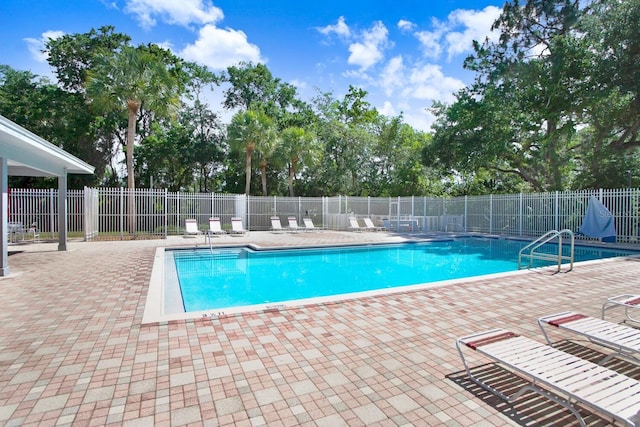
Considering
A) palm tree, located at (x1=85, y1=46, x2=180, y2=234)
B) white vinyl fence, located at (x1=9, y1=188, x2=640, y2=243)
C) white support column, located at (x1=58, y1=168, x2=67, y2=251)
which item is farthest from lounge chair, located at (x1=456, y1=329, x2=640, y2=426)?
palm tree, located at (x1=85, y1=46, x2=180, y2=234)

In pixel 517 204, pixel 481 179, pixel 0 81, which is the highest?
pixel 0 81

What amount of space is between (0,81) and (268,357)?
98.6ft

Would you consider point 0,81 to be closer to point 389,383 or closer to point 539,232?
point 389,383

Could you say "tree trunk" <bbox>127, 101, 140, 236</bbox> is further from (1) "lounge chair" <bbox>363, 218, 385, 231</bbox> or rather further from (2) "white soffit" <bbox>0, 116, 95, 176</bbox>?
(1) "lounge chair" <bbox>363, 218, 385, 231</bbox>

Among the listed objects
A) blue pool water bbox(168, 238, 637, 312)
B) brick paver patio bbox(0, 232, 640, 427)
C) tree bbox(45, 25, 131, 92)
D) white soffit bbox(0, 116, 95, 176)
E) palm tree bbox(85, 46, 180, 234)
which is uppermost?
tree bbox(45, 25, 131, 92)

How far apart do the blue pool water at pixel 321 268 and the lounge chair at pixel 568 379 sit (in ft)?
13.2

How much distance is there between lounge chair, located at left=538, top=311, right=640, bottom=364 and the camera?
A: 2916 millimetres

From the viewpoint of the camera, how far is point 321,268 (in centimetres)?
1008

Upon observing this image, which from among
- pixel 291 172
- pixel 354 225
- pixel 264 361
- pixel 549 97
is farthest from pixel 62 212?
pixel 549 97

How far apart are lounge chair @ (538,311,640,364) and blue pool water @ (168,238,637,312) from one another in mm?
4178

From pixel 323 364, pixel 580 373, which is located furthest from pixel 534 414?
pixel 323 364

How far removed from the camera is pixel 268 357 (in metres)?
3.28

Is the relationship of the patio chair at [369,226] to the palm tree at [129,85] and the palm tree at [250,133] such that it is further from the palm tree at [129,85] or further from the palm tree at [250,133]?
the palm tree at [129,85]

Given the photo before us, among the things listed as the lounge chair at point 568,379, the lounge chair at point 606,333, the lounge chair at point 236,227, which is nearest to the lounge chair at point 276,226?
the lounge chair at point 236,227
